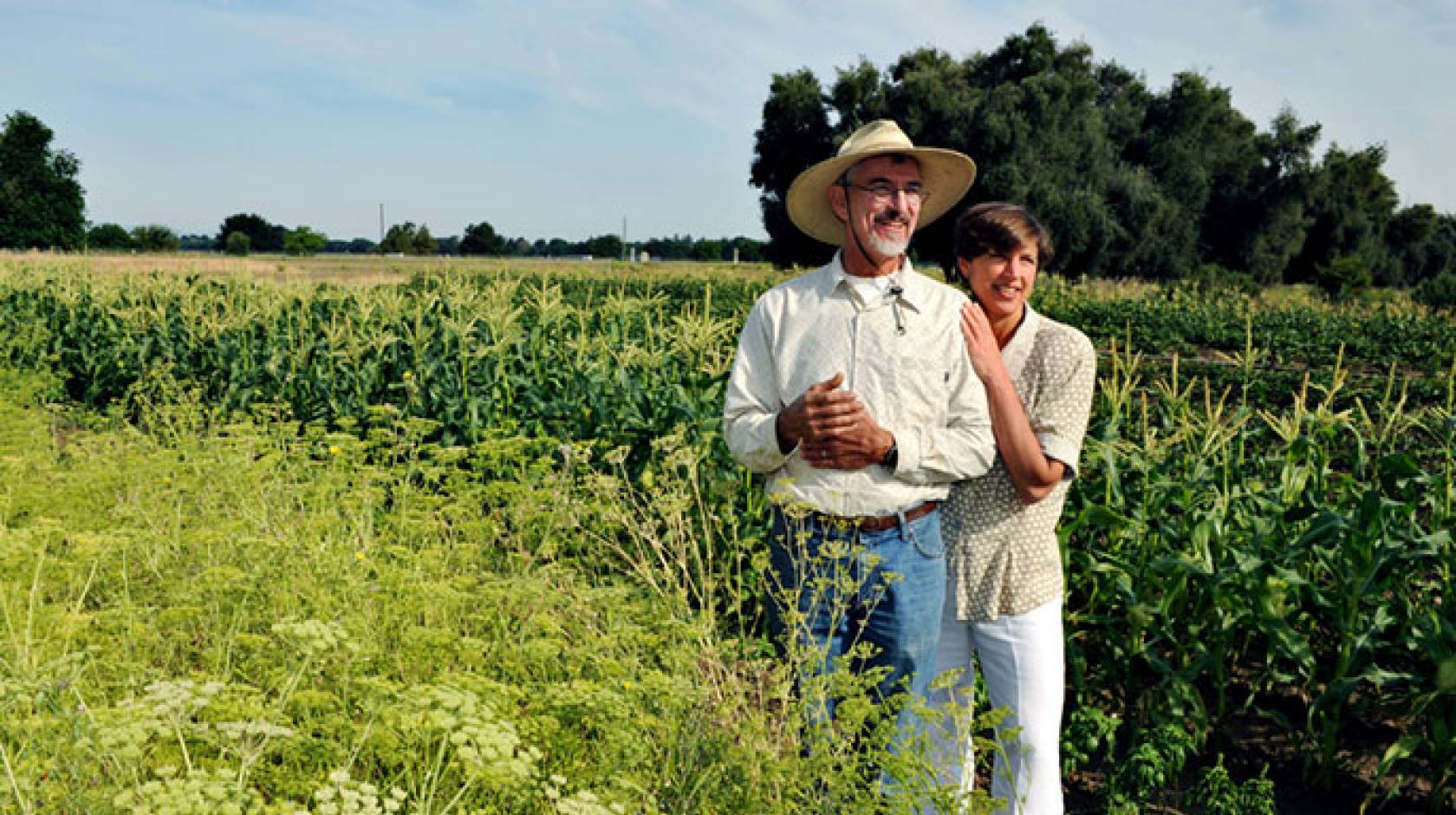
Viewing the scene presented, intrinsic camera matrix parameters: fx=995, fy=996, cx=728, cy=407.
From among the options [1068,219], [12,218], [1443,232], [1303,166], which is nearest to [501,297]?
[1068,219]

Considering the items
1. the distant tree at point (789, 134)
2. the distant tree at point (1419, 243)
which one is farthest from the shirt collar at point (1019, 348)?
the distant tree at point (1419, 243)

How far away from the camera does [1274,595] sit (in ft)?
13.4

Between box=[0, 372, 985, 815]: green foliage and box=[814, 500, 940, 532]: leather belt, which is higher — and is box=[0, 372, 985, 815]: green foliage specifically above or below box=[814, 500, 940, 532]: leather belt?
below

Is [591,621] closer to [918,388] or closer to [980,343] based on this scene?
[918,388]

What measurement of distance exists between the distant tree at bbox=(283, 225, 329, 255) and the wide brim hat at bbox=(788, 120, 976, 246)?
4208 inches

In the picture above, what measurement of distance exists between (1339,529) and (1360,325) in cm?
2390

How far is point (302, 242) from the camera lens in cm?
10575

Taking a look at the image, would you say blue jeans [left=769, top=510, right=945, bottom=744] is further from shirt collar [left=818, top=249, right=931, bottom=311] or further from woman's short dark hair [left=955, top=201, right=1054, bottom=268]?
woman's short dark hair [left=955, top=201, right=1054, bottom=268]

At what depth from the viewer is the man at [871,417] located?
2846mm

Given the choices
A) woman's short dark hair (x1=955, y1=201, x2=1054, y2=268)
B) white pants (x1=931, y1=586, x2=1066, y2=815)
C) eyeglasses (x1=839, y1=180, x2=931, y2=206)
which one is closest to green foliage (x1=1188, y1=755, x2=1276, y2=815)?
white pants (x1=931, y1=586, x2=1066, y2=815)

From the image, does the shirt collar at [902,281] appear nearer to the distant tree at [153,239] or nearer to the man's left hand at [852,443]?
the man's left hand at [852,443]

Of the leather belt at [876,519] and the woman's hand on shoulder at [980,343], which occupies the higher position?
the woman's hand on shoulder at [980,343]

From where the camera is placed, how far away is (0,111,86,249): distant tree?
78438mm

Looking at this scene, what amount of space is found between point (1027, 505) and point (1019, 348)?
46 cm
